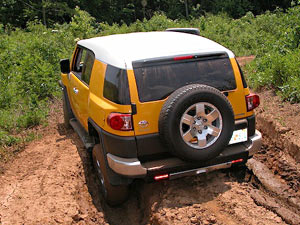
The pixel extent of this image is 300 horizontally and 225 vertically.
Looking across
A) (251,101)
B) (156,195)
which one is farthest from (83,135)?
(251,101)

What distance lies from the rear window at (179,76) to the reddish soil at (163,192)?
4.16 ft

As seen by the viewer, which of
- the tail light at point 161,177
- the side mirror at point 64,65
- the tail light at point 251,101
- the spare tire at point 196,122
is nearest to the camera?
the spare tire at point 196,122

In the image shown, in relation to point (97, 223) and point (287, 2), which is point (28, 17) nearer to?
point (287, 2)

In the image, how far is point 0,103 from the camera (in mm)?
8391

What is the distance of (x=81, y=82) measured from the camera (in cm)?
553

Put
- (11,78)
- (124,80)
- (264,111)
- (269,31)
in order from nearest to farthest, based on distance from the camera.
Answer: (124,80) → (264,111) → (11,78) → (269,31)

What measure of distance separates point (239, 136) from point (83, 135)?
7.90ft

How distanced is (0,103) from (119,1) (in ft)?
69.0

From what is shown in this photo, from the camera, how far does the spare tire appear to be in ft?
12.8

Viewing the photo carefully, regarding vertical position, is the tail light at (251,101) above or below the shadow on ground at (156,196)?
above

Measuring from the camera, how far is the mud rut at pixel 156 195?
426 centimetres

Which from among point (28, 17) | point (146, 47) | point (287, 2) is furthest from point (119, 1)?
point (146, 47)

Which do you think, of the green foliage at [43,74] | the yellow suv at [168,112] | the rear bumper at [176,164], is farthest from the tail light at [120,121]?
the green foliage at [43,74]

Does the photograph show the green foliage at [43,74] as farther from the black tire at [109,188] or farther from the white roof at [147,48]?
the white roof at [147,48]
